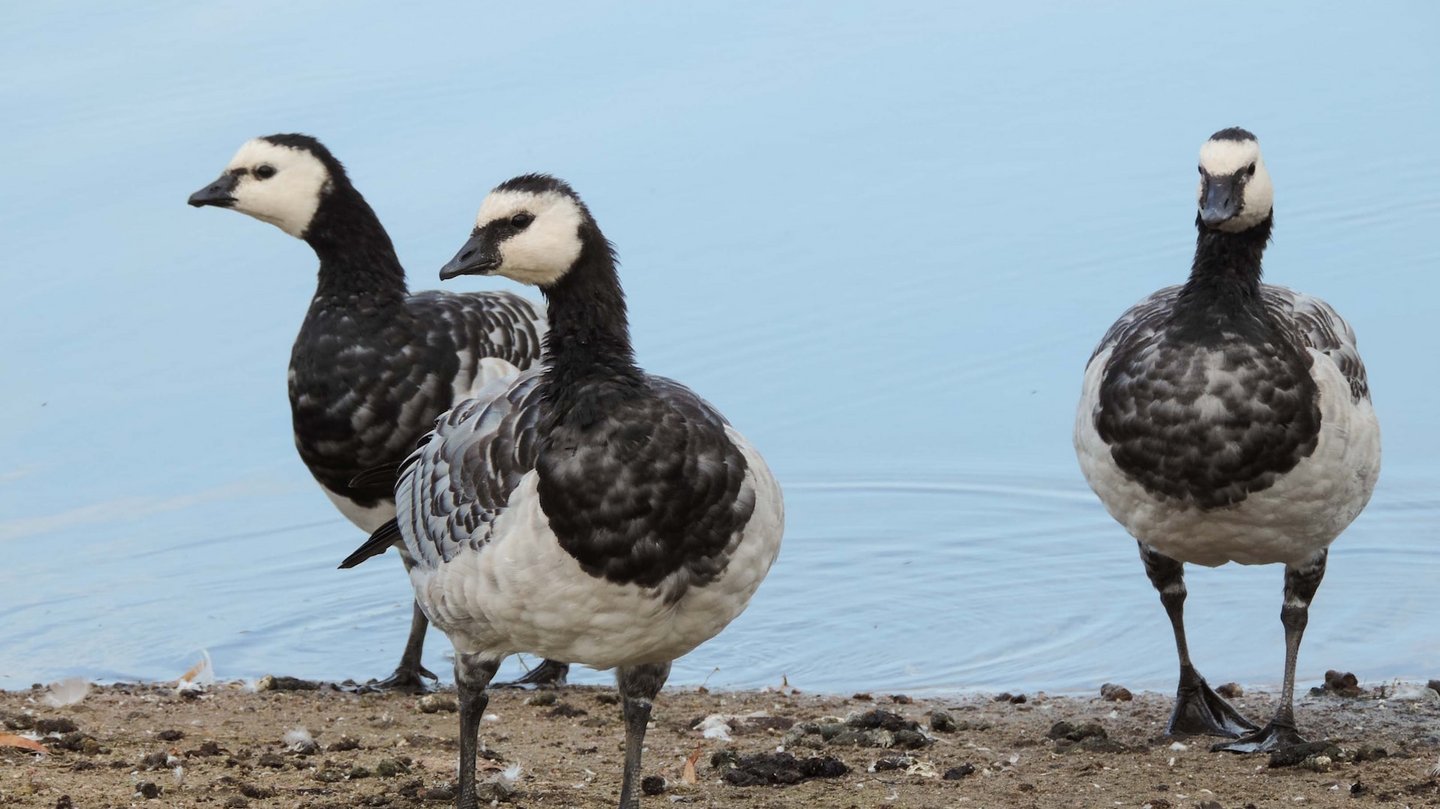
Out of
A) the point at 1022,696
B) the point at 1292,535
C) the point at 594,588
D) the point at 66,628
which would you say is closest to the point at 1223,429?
the point at 1292,535

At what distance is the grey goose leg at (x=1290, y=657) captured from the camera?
22.8 feet

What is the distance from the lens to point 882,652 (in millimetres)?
8836

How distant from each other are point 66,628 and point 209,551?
3.54 feet

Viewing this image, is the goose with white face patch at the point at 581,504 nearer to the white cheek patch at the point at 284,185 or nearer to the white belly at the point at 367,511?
the white belly at the point at 367,511

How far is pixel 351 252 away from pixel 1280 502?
13.4ft

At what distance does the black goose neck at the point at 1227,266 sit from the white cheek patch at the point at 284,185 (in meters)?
3.83

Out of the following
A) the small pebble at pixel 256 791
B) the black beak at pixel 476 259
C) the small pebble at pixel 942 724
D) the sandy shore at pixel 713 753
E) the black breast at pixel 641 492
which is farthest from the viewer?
the small pebble at pixel 942 724

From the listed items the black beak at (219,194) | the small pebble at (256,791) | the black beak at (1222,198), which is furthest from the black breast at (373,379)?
the black beak at (1222,198)

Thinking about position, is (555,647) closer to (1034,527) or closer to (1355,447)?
(1355,447)

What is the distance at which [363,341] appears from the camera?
7.90m

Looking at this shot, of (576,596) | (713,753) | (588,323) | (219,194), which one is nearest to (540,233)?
(588,323)

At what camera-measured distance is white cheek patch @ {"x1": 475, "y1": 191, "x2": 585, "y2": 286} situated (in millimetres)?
5676

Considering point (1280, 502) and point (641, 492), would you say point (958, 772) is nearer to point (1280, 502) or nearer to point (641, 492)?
point (1280, 502)

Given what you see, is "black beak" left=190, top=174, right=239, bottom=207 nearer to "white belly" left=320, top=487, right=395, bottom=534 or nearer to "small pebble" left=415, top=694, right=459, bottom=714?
"white belly" left=320, top=487, right=395, bottom=534
